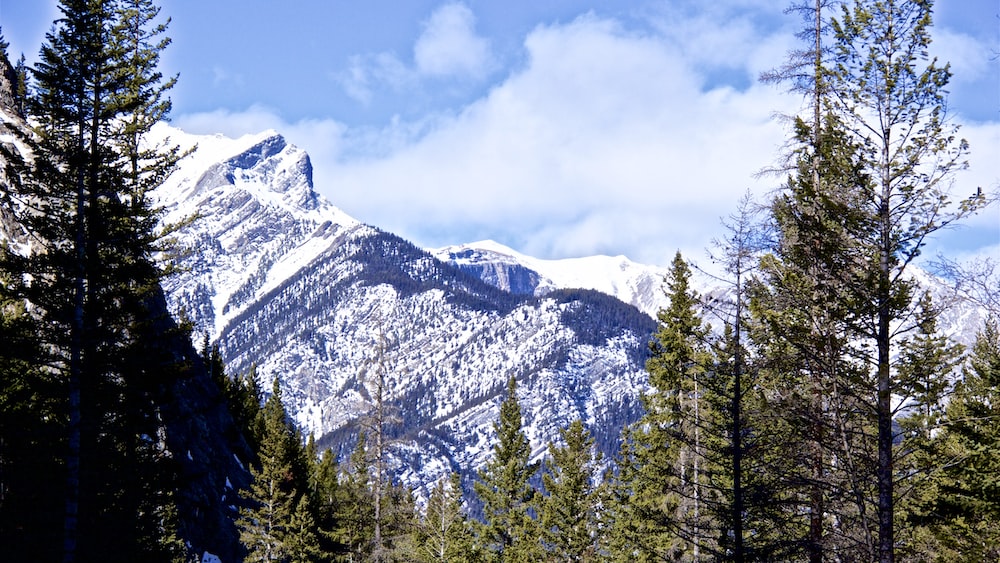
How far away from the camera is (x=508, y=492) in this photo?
4416 centimetres

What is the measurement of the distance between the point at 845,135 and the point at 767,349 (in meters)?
4.65

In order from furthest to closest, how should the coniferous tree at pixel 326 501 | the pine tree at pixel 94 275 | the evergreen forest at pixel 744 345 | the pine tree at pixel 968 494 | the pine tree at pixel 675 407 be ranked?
the coniferous tree at pixel 326 501
the pine tree at pixel 675 407
the pine tree at pixel 968 494
the pine tree at pixel 94 275
the evergreen forest at pixel 744 345

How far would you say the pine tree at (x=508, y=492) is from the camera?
43.5m

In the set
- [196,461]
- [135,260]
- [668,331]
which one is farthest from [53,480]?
[196,461]

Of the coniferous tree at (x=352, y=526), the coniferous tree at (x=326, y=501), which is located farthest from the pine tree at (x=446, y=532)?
the coniferous tree at (x=326, y=501)

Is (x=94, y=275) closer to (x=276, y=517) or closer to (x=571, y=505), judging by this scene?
(x=276, y=517)

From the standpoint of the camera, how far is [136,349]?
18.8 m

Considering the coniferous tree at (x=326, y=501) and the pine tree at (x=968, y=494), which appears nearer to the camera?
the pine tree at (x=968, y=494)

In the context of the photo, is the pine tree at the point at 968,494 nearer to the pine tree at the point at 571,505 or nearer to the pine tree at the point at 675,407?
the pine tree at the point at 675,407

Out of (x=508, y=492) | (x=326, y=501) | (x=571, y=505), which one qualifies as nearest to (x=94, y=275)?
(x=571, y=505)

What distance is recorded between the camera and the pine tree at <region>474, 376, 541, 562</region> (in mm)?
43469

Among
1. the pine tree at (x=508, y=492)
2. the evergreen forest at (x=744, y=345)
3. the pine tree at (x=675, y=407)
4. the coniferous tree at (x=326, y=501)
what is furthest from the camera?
the coniferous tree at (x=326, y=501)

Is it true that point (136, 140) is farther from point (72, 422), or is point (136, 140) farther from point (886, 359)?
point (886, 359)

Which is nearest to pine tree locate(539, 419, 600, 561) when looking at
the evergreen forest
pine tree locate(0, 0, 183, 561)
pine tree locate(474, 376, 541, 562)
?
pine tree locate(474, 376, 541, 562)
